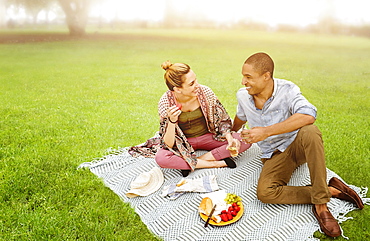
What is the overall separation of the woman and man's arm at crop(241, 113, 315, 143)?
16.0 inches

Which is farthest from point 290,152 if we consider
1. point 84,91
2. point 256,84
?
point 84,91

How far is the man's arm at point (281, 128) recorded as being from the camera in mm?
2336

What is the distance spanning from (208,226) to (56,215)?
1100mm

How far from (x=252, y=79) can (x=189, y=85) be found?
51 cm

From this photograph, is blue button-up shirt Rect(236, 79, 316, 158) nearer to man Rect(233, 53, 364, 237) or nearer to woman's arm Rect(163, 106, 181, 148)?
man Rect(233, 53, 364, 237)

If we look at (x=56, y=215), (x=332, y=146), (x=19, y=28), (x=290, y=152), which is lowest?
(x=56, y=215)

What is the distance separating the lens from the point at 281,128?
2.37 metres

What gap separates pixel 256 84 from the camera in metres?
2.54

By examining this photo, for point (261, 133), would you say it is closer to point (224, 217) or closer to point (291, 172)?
point (291, 172)

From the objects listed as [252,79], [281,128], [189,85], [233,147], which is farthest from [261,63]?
[233,147]

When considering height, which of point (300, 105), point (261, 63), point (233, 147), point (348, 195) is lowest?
point (348, 195)

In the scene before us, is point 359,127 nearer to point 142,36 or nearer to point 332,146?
point 332,146

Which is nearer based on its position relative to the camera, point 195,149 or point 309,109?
point 309,109

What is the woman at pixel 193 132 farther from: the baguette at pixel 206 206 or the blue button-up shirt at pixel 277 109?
the baguette at pixel 206 206
